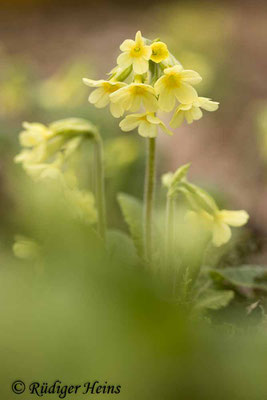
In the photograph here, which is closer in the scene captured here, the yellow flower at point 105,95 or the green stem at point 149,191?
the yellow flower at point 105,95

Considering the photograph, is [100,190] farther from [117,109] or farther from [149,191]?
[117,109]

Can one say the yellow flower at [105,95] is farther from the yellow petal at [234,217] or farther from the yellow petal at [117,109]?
the yellow petal at [234,217]

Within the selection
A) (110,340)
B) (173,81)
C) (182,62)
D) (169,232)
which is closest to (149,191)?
(169,232)

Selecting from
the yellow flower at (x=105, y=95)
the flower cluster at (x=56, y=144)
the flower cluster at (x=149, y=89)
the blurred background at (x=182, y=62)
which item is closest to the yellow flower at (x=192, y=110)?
the flower cluster at (x=149, y=89)

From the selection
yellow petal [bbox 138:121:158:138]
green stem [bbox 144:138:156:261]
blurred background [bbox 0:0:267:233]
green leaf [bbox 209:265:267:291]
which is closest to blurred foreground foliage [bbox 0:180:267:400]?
yellow petal [bbox 138:121:158:138]

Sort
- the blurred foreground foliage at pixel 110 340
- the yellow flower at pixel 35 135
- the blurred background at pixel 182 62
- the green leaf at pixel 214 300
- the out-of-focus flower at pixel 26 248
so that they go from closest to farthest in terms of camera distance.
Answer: the blurred foreground foliage at pixel 110 340 → the out-of-focus flower at pixel 26 248 → the green leaf at pixel 214 300 → the yellow flower at pixel 35 135 → the blurred background at pixel 182 62

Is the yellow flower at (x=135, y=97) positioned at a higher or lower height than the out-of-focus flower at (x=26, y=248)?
higher

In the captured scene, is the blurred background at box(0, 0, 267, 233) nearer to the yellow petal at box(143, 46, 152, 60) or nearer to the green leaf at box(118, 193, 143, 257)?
the green leaf at box(118, 193, 143, 257)

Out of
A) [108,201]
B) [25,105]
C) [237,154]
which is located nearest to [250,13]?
[237,154]
